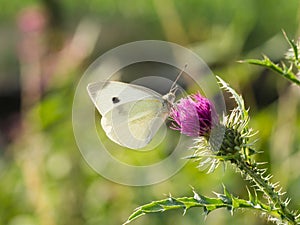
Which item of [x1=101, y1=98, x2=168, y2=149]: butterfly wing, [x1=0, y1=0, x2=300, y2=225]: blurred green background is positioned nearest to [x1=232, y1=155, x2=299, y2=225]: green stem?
[x1=101, y1=98, x2=168, y2=149]: butterfly wing

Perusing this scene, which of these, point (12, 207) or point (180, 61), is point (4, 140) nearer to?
point (12, 207)

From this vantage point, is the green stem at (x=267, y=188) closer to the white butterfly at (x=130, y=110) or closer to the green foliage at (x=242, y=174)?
the green foliage at (x=242, y=174)

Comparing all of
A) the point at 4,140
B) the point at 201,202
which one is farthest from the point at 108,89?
the point at 4,140

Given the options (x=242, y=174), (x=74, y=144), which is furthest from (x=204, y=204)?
(x=74, y=144)

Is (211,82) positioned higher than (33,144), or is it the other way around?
(211,82)

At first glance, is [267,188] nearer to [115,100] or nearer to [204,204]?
[204,204]

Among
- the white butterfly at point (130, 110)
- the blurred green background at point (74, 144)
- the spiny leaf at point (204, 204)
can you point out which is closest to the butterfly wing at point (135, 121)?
the white butterfly at point (130, 110)

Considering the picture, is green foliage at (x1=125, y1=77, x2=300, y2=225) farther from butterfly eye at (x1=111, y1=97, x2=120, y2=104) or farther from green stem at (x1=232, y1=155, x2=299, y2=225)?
butterfly eye at (x1=111, y1=97, x2=120, y2=104)
